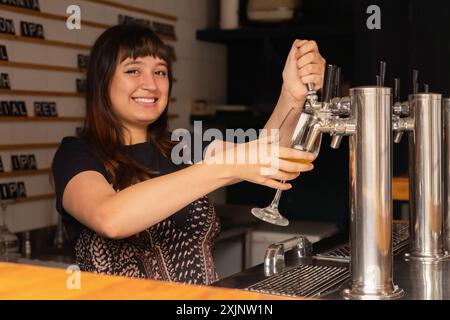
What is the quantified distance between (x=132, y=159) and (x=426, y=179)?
2.56ft

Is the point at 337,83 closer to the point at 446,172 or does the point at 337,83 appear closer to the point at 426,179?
the point at 426,179

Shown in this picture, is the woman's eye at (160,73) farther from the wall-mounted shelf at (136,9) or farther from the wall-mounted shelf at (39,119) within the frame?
the wall-mounted shelf at (136,9)

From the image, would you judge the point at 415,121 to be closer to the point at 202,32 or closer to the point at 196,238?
the point at 196,238

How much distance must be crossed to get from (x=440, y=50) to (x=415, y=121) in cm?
211

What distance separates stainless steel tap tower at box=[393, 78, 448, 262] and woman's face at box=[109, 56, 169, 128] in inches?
27.0

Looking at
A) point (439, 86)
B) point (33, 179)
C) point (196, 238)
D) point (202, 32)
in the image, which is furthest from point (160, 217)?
point (202, 32)

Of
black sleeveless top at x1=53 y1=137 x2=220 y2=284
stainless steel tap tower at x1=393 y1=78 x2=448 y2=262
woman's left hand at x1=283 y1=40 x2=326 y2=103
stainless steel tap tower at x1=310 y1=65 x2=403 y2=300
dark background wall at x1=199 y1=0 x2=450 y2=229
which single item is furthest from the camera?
dark background wall at x1=199 y1=0 x2=450 y2=229

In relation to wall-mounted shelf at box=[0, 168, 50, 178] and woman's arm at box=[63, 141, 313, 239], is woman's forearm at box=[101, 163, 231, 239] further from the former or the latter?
wall-mounted shelf at box=[0, 168, 50, 178]

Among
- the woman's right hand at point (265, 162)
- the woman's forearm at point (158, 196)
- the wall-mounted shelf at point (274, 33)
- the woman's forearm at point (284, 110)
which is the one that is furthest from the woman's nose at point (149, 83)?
the wall-mounted shelf at point (274, 33)

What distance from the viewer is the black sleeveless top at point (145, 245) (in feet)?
5.96

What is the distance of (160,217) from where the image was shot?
4.90ft

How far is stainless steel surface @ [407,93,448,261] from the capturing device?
150 centimetres

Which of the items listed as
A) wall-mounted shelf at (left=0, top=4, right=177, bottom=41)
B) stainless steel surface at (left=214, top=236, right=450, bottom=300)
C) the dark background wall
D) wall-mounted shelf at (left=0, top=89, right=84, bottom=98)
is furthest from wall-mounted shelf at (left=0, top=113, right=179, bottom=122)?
stainless steel surface at (left=214, top=236, right=450, bottom=300)

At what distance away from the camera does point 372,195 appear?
117cm
